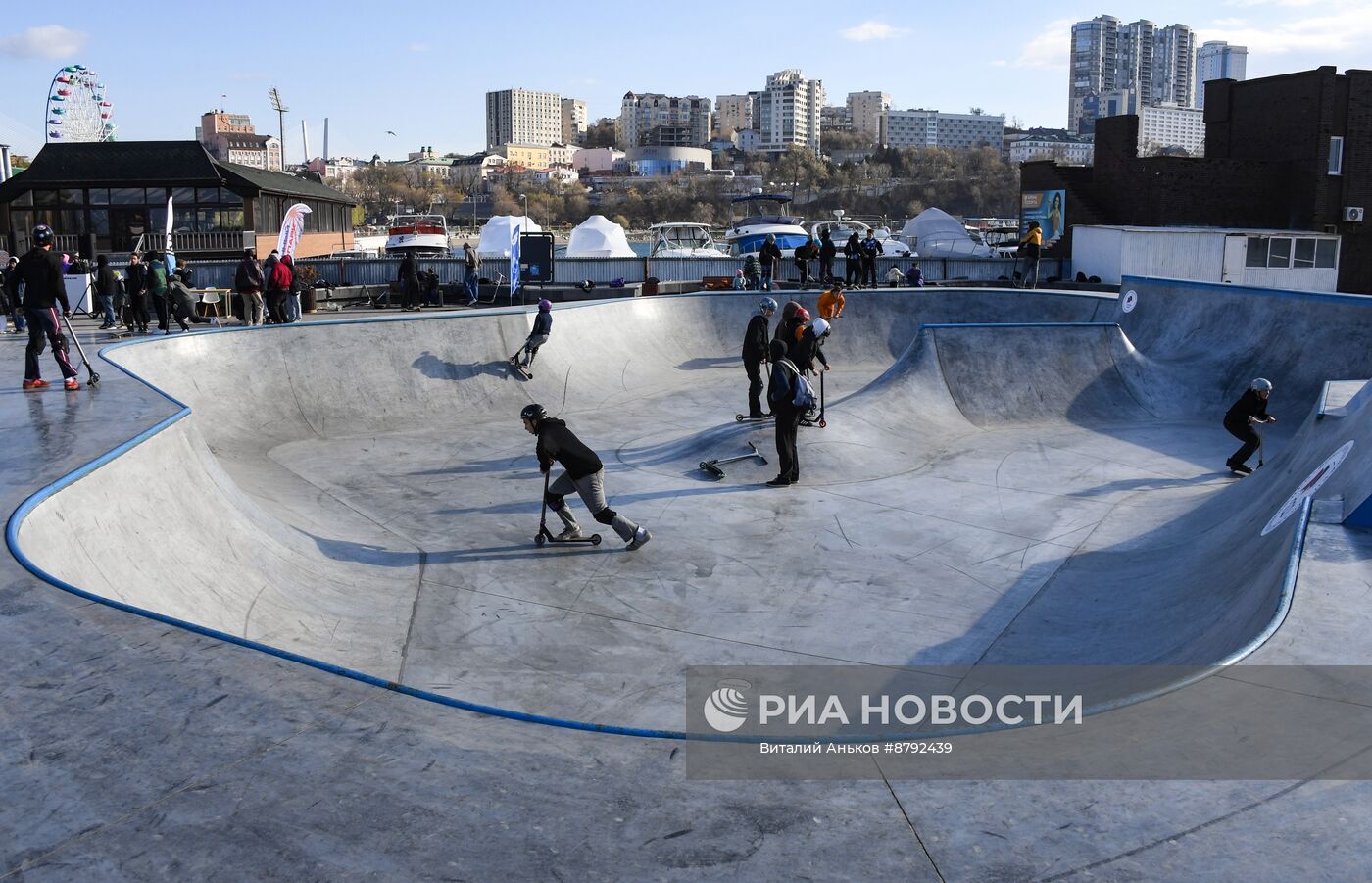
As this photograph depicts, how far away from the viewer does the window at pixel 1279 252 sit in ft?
108

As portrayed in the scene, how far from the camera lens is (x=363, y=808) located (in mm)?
3863

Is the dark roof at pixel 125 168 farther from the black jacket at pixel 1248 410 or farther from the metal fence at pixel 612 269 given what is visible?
the black jacket at pixel 1248 410

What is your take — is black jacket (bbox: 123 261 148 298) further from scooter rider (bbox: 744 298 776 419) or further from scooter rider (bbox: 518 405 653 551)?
scooter rider (bbox: 518 405 653 551)

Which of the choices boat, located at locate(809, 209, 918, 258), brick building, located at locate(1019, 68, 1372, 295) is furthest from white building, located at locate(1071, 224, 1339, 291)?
boat, located at locate(809, 209, 918, 258)

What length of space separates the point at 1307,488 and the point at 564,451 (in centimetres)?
585

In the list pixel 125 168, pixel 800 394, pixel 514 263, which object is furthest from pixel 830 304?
pixel 125 168

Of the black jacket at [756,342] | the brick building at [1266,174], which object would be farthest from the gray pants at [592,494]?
the brick building at [1266,174]

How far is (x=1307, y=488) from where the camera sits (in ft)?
27.2

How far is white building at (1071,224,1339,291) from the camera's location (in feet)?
105

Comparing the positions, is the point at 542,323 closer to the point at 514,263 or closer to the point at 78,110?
the point at 514,263

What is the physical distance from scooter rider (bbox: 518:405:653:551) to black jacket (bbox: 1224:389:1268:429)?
24.2ft

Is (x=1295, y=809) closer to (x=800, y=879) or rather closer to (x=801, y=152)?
(x=800, y=879)

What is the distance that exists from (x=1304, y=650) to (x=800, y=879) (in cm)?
309

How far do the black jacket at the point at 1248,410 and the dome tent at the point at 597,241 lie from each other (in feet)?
100
